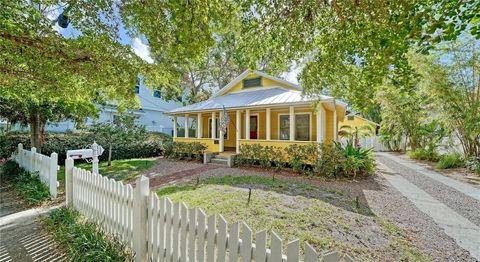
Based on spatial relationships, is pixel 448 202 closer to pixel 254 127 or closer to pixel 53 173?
pixel 254 127

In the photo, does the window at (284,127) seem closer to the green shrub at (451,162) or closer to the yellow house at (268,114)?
the yellow house at (268,114)

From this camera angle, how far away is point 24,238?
11.9ft

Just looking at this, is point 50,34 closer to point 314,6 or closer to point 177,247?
point 177,247

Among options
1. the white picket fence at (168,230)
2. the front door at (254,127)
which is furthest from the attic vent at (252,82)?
the white picket fence at (168,230)

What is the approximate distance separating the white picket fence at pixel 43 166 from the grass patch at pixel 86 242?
2.17m

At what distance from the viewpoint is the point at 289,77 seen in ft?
64.8

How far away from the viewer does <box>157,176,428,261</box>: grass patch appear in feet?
10.9

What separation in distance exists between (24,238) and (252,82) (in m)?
13.1

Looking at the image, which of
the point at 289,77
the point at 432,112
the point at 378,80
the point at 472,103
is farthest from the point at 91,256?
the point at 289,77

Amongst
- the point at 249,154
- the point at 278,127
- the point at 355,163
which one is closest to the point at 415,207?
the point at 355,163

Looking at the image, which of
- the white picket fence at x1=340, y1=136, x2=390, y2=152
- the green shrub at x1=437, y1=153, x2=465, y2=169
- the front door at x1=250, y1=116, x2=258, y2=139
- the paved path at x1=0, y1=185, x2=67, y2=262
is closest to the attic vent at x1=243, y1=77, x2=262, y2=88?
the front door at x1=250, y1=116, x2=258, y2=139

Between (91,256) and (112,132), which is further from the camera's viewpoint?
(112,132)

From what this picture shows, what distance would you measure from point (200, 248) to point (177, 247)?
36cm

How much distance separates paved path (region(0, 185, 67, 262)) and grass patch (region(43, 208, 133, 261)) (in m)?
0.14
